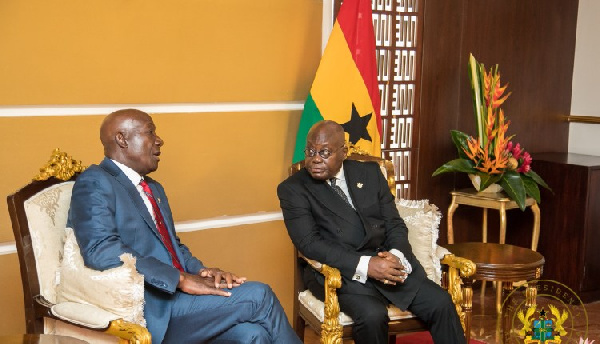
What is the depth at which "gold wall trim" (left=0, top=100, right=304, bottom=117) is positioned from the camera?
376cm

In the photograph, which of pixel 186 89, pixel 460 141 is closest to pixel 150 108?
pixel 186 89

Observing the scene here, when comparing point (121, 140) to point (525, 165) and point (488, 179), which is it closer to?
point (488, 179)

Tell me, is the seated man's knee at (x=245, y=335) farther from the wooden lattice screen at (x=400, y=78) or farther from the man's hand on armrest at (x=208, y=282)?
the wooden lattice screen at (x=400, y=78)

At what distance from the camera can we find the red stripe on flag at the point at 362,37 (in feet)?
15.0

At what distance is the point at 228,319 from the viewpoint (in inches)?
126

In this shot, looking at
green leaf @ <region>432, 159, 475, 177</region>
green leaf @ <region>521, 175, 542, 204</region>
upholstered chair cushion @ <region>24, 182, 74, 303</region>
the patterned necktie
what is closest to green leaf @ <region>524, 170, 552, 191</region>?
green leaf @ <region>521, 175, 542, 204</region>

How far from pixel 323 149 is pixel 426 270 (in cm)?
79

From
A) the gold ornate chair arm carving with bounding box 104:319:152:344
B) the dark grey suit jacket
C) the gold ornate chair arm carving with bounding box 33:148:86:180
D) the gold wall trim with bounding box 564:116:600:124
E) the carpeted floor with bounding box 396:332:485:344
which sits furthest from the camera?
the gold wall trim with bounding box 564:116:600:124

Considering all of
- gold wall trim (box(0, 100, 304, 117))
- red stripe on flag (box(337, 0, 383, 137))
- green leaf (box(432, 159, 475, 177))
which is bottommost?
green leaf (box(432, 159, 475, 177))

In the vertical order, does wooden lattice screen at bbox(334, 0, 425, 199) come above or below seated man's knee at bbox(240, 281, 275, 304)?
above

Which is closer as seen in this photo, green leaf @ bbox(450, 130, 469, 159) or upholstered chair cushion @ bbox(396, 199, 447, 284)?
upholstered chair cushion @ bbox(396, 199, 447, 284)

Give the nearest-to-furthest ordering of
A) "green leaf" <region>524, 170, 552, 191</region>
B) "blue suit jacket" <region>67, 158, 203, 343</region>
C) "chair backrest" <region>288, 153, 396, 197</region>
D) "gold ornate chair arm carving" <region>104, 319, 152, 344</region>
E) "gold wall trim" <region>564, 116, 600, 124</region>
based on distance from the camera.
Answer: "gold ornate chair arm carving" <region>104, 319, 152, 344</region>, "blue suit jacket" <region>67, 158, 203, 343</region>, "chair backrest" <region>288, 153, 396, 197</region>, "green leaf" <region>524, 170, 552, 191</region>, "gold wall trim" <region>564, 116, 600, 124</region>

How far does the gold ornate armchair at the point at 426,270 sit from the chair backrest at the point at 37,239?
114 centimetres

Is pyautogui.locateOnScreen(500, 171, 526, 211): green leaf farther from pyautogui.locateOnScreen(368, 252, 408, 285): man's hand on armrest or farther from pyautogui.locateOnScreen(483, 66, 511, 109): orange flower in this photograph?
pyautogui.locateOnScreen(368, 252, 408, 285): man's hand on armrest
